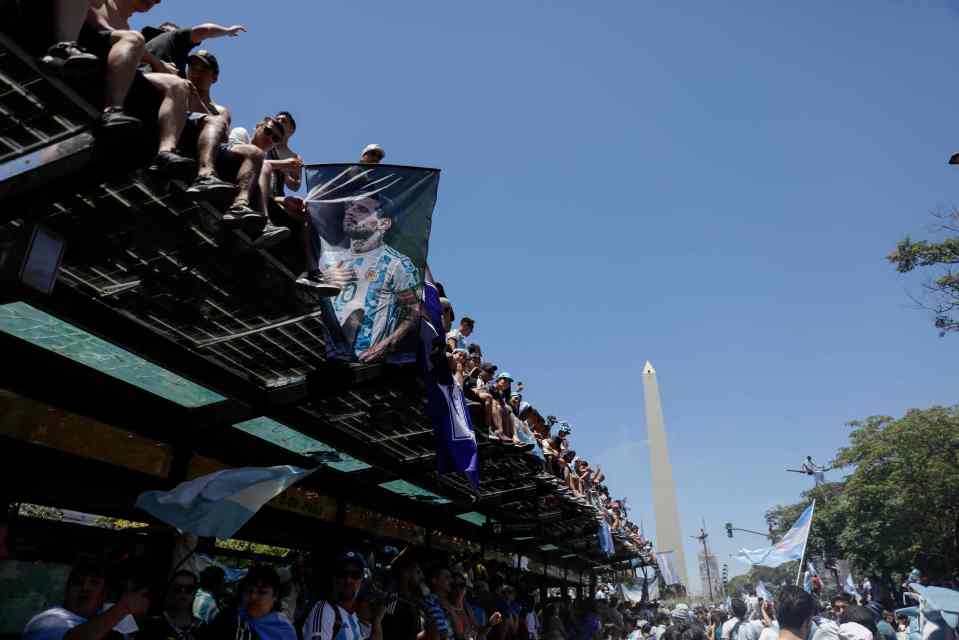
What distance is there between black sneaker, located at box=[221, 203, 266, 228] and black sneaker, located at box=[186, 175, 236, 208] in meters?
0.11

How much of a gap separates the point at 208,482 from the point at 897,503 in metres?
38.6

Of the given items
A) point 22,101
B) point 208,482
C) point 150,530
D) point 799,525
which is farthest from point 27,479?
point 799,525

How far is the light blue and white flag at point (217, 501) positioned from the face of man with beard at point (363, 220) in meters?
2.09

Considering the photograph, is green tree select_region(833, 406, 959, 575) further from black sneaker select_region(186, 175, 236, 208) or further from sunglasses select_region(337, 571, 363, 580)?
black sneaker select_region(186, 175, 236, 208)

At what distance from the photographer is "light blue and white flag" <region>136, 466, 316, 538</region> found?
423 cm

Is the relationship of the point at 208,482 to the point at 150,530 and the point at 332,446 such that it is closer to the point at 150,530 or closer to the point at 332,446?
the point at 150,530

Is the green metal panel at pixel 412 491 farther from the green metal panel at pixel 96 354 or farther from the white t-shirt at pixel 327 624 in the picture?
the white t-shirt at pixel 327 624

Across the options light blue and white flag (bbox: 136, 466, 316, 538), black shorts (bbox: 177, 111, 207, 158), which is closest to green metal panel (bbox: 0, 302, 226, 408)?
light blue and white flag (bbox: 136, 466, 316, 538)

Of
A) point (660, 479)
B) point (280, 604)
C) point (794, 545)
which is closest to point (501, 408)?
point (280, 604)

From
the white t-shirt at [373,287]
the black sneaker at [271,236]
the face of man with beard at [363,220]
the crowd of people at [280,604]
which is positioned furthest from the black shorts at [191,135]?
the crowd of people at [280,604]

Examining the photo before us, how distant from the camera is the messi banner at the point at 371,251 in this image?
5.28 meters

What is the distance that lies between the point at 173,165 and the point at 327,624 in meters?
3.51

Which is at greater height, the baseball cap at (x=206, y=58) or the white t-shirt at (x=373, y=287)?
the baseball cap at (x=206, y=58)

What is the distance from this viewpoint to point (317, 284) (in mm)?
4766
